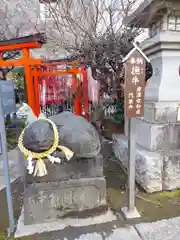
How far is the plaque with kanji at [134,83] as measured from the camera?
7.91 feet

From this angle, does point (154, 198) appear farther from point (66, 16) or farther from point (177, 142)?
point (66, 16)

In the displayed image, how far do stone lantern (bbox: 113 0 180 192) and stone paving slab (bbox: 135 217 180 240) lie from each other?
2.41 feet

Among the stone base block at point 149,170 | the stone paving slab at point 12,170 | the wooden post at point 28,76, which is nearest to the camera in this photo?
the stone base block at point 149,170

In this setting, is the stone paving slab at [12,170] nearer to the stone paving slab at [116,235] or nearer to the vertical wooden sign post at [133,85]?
the stone paving slab at [116,235]

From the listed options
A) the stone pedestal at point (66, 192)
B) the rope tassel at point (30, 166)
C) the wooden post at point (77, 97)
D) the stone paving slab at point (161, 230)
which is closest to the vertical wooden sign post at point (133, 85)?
the stone pedestal at point (66, 192)

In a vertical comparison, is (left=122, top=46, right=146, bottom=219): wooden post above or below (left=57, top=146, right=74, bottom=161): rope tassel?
above

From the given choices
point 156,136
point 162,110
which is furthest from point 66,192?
point 162,110

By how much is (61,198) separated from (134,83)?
5.62ft

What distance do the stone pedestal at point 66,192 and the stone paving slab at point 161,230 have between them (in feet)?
1.93

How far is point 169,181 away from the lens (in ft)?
11.0

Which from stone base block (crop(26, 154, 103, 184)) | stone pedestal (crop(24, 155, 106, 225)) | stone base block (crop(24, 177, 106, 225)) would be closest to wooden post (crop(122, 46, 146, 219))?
stone base block (crop(26, 154, 103, 184))

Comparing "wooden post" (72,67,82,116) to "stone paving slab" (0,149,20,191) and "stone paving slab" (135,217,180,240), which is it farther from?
"stone paving slab" (135,217,180,240)

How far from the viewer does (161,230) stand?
2447 mm

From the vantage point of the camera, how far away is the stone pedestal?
8.46 ft
